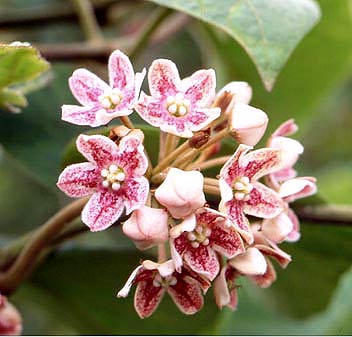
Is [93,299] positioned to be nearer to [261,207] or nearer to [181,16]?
[261,207]

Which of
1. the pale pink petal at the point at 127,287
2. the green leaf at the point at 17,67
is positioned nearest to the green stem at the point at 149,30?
the green leaf at the point at 17,67

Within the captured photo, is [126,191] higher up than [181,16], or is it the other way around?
[126,191]

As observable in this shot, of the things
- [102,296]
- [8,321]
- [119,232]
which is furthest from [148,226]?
[119,232]

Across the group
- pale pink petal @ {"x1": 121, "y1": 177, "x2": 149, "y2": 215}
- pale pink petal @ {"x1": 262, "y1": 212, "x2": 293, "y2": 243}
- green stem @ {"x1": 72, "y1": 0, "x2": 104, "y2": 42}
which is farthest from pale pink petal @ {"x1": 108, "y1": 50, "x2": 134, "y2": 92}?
green stem @ {"x1": 72, "y1": 0, "x2": 104, "y2": 42}

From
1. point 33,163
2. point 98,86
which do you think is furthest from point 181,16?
point 98,86

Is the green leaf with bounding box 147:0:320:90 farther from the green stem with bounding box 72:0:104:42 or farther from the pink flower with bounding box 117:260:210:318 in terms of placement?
the green stem with bounding box 72:0:104:42

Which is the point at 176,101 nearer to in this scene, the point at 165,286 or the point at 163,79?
the point at 163,79

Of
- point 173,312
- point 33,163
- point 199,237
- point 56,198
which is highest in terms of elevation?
point 199,237
